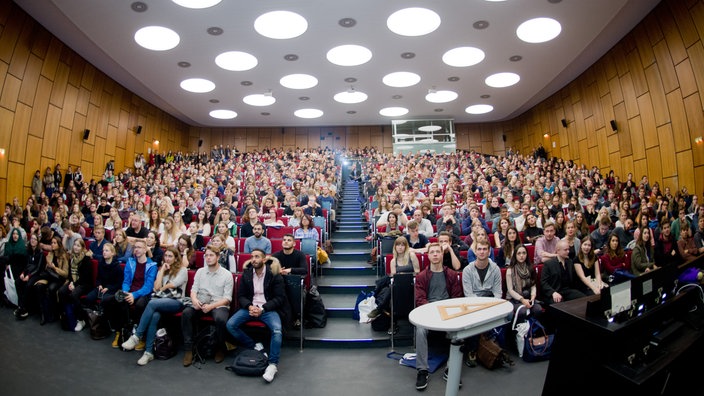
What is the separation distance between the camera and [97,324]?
3754 mm

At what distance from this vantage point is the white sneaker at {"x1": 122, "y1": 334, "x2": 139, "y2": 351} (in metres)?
3.46

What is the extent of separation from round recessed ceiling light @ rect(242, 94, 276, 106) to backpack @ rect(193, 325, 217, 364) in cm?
1047

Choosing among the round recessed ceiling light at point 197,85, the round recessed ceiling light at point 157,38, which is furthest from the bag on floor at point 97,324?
the round recessed ceiling light at point 197,85

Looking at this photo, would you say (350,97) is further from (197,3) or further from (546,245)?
(546,245)

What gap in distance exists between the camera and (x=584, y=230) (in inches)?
203

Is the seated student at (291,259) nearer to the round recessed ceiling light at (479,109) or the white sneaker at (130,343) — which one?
the white sneaker at (130,343)

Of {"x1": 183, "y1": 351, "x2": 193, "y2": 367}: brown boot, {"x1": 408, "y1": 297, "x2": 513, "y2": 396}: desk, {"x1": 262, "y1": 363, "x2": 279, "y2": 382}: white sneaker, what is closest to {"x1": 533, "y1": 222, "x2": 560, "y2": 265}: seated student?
{"x1": 408, "y1": 297, "x2": 513, "y2": 396}: desk

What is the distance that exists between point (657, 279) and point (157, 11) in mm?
8412

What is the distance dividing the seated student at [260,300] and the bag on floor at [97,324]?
1.47 meters

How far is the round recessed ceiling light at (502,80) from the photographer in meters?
11.0

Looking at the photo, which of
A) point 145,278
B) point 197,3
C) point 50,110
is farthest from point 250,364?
point 50,110

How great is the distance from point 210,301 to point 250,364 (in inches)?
30.8

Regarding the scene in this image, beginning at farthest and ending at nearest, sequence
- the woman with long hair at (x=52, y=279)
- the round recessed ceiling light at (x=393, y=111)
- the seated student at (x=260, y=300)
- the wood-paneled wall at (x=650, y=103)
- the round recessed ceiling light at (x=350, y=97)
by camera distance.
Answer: the round recessed ceiling light at (x=393, y=111) < the round recessed ceiling light at (x=350, y=97) < the wood-paneled wall at (x=650, y=103) < the woman with long hair at (x=52, y=279) < the seated student at (x=260, y=300)

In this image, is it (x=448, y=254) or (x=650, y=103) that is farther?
(x=650, y=103)
